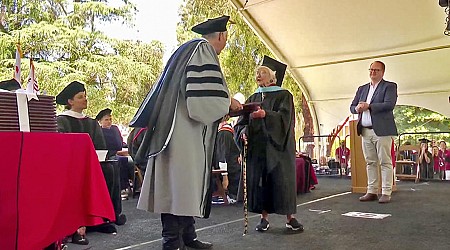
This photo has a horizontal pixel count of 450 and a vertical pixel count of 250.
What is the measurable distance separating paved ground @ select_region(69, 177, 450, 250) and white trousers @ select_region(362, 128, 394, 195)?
239 millimetres

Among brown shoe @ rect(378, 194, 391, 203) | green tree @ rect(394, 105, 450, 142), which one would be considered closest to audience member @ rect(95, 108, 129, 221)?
brown shoe @ rect(378, 194, 391, 203)

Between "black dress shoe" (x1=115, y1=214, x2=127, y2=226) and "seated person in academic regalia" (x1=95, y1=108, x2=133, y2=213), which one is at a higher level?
"seated person in academic regalia" (x1=95, y1=108, x2=133, y2=213)

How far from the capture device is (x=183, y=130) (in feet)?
8.06

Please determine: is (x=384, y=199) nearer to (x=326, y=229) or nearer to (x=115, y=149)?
(x=326, y=229)

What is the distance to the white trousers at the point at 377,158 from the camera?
15.5 feet

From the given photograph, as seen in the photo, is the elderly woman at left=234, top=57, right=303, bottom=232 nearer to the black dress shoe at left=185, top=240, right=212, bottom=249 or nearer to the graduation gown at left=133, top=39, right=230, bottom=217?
the black dress shoe at left=185, top=240, right=212, bottom=249

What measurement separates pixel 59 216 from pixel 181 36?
11645 mm

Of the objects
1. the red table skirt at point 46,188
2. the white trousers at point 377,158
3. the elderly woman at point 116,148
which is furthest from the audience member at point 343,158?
the red table skirt at point 46,188

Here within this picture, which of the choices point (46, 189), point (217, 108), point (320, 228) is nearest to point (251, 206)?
point (320, 228)

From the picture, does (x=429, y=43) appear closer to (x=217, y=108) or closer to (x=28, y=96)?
(x=217, y=108)

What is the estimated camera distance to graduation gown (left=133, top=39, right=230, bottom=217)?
242cm

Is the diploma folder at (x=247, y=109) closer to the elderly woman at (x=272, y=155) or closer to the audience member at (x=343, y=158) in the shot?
the elderly woman at (x=272, y=155)

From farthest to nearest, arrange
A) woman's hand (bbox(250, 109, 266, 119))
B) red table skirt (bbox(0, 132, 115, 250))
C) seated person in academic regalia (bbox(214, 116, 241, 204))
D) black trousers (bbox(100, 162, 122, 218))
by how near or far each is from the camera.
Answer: seated person in academic regalia (bbox(214, 116, 241, 204)) → black trousers (bbox(100, 162, 122, 218)) → woman's hand (bbox(250, 109, 266, 119)) → red table skirt (bbox(0, 132, 115, 250))

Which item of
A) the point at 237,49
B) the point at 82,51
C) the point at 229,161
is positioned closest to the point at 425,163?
the point at 229,161
